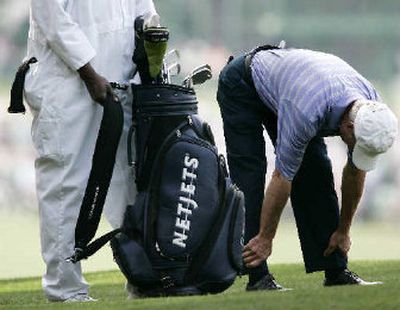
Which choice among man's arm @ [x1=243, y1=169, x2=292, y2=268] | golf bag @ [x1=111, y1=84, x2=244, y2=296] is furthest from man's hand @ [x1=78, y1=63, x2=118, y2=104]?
man's arm @ [x1=243, y1=169, x2=292, y2=268]

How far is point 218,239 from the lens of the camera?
4469 millimetres

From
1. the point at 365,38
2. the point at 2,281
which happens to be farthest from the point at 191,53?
the point at 2,281

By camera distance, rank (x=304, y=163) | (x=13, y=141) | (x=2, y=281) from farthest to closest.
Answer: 1. (x=13, y=141)
2. (x=2, y=281)
3. (x=304, y=163)

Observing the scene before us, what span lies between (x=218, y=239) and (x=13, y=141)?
497 inches

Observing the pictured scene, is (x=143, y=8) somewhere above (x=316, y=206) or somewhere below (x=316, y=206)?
above

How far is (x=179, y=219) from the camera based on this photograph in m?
Result: 4.44

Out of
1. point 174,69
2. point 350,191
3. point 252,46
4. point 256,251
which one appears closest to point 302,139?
point 350,191

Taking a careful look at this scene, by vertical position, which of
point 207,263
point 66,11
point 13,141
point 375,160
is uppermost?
point 66,11

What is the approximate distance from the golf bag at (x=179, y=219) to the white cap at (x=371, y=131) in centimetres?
43

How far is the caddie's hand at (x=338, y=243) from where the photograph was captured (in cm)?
489

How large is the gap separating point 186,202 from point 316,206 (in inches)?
26.5

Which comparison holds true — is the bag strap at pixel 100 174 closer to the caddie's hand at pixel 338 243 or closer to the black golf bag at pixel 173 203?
the black golf bag at pixel 173 203

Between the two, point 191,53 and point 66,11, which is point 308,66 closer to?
point 66,11

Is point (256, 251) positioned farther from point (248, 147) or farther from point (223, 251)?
point (248, 147)
